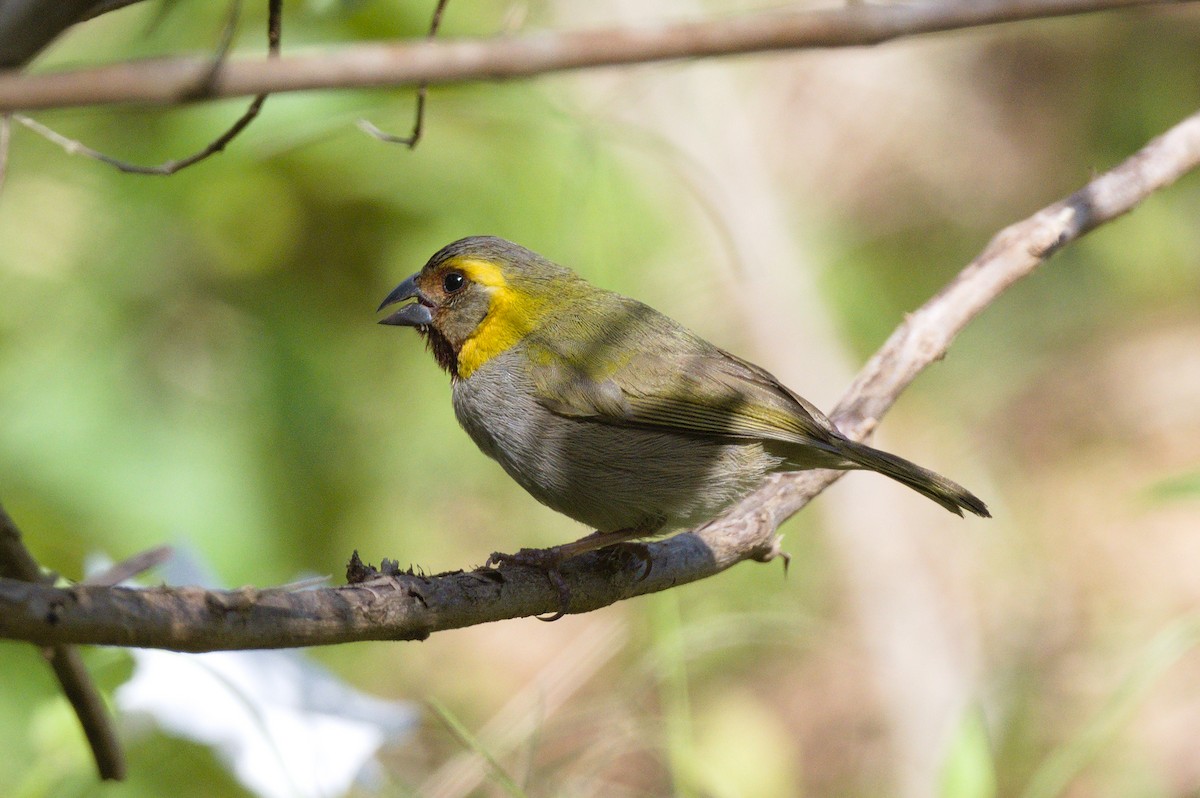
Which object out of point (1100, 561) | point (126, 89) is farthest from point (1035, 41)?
point (126, 89)

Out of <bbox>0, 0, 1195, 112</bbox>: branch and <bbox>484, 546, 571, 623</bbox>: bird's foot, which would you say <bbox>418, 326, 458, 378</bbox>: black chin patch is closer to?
<bbox>484, 546, 571, 623</bbox>: bird's foot

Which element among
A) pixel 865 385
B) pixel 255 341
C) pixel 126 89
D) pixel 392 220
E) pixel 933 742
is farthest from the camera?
pixel 933 742

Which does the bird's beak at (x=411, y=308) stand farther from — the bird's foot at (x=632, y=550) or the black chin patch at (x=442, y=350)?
the bird's foot at (x=632, y=550)

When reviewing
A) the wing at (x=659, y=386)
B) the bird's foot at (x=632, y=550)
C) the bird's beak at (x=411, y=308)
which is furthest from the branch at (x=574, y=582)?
the bird's beak at (x=411, y=308)

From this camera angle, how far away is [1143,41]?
8648mm

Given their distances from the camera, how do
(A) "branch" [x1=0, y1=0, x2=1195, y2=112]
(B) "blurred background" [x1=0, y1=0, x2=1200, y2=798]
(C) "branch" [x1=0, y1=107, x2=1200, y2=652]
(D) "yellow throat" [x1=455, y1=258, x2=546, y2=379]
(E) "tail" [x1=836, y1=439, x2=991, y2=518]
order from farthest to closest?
(B) "blurred background" [x1=0, y1=0, x2=1200, y2=798] → (D) "yellow throat" [x1=455, y1=258, x2=546, y2=379] → (E) "tail" [x1=836, y1=439, x2=991, y2=518] → (C) "branch" [x1=0, y1=107, x2=1200, y2=652] → (A) "branch" [x1=0, y1=0, x2=1195, y2=112]

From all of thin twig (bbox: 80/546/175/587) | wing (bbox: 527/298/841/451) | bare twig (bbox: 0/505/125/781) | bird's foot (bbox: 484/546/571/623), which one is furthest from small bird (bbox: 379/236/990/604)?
bare twig (bbox: 0/505/125/781)

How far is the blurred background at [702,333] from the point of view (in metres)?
4.20

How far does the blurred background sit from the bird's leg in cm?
28

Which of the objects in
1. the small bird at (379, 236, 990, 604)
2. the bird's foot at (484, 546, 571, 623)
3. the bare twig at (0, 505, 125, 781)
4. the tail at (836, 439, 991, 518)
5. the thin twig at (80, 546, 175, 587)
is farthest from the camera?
the small bird at (379, 236, 990, 604)

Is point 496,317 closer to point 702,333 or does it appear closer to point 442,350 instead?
point 442,350

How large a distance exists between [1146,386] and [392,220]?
542 cm

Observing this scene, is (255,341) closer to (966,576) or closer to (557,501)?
(557,501)

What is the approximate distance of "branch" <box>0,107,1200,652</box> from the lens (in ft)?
5.15
